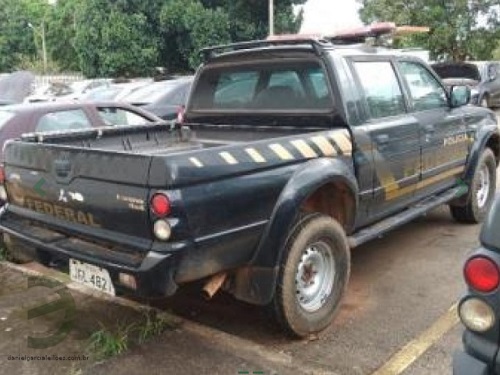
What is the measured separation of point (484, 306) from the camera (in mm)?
2482

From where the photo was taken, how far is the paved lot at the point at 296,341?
390 centimetres

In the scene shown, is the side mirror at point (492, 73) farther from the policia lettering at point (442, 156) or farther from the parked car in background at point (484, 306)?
the parked car in background at point (484, 306)

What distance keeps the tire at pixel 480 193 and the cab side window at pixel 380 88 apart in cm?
166

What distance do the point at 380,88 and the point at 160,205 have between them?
2.53m

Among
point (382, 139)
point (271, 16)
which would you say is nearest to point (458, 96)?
point (382, 139)

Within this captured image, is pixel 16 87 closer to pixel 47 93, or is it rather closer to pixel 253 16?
pixel 47 93

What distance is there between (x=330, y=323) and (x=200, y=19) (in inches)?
740

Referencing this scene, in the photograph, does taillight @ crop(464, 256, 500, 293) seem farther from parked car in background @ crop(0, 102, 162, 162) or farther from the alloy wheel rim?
parked car in background @ crop(0, 102, 162, 162)

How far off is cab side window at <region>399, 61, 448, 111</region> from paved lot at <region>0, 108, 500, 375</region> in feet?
4.64

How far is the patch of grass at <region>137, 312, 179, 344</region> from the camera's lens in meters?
4.33

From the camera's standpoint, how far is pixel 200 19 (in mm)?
21906

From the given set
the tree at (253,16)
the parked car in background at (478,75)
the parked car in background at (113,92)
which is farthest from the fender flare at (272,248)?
the tree at (253,16)

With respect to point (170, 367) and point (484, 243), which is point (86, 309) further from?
A: point (484, 243)

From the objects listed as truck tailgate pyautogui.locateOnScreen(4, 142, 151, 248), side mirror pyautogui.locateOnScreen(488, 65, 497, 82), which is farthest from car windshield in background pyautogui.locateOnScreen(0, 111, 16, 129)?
side mirror pyautogui.locateOnScreen(488, 65, 497, 82)
